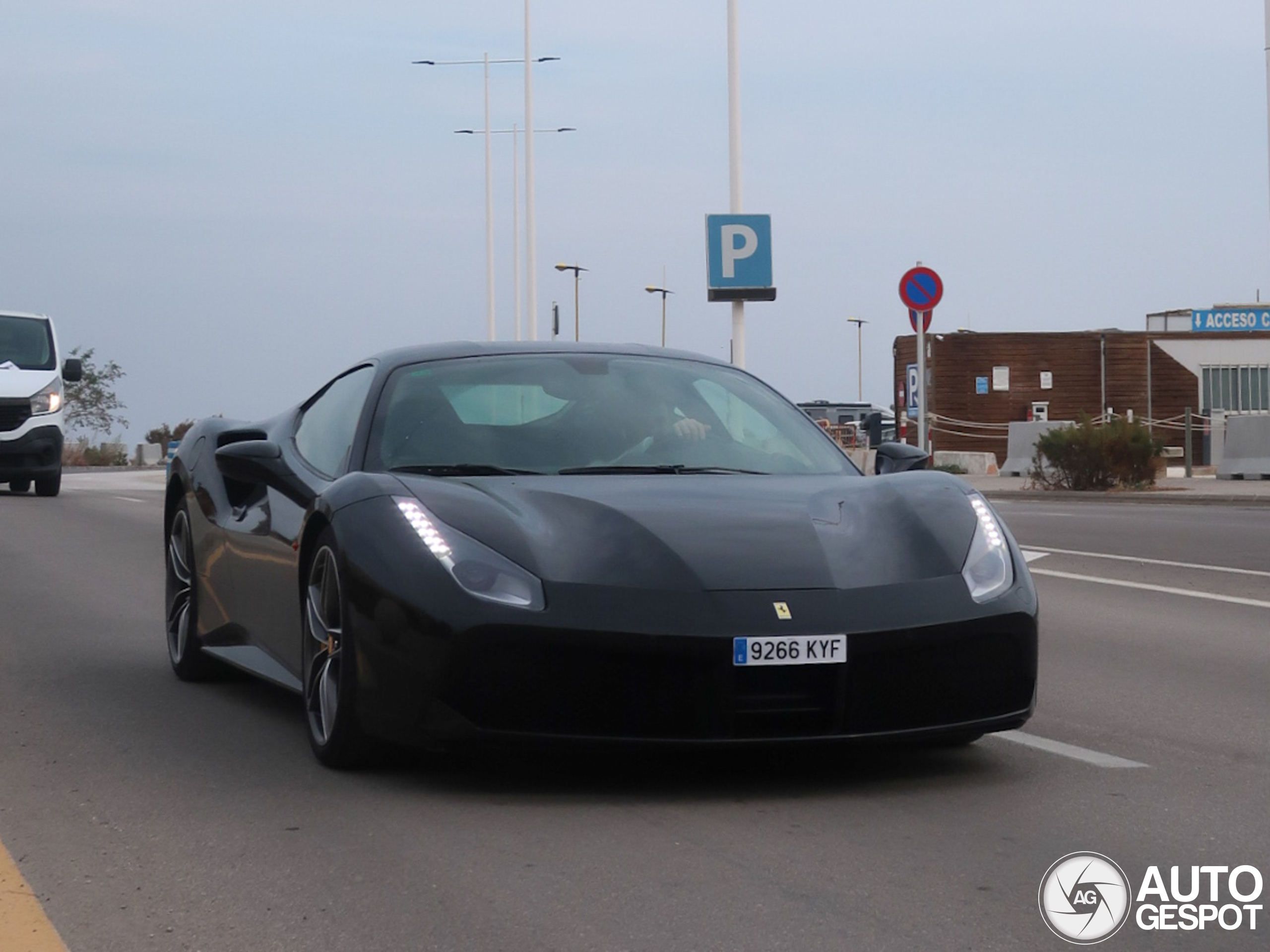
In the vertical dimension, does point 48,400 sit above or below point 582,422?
above

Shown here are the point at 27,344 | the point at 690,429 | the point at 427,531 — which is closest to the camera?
the point at 427,531

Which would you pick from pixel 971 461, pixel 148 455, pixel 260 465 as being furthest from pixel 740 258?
pixel 148 455

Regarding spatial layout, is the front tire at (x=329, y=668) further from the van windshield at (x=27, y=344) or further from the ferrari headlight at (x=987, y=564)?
the van windshield at (x=27, y=344)

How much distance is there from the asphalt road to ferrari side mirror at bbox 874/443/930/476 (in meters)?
0.93

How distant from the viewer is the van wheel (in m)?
25.6

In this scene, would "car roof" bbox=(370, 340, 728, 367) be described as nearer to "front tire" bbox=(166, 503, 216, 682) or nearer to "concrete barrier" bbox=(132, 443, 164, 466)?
"front tire" bbox=(166, 503, 216, 682)

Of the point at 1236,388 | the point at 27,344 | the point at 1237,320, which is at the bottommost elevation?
the point at 1236,388

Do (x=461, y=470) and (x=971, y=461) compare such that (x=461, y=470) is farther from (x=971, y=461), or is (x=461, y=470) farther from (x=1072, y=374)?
(x=1072, y=374)

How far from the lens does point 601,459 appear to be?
5887 millimetres

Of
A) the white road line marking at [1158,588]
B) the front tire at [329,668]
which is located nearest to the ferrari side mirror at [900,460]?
the front tire at [329,668]

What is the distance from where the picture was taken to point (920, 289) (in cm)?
2477

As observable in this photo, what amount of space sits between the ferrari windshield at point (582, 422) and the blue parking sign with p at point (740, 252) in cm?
1952

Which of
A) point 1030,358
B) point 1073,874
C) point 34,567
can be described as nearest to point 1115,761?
point 1073,874

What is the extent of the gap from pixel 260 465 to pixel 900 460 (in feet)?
6.86
